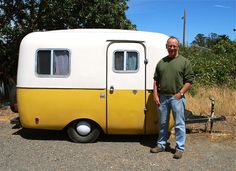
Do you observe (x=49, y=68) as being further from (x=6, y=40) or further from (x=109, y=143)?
(x=6, y=40)

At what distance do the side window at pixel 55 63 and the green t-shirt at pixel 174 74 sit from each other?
1.93 m

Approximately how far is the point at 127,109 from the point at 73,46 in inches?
64.1

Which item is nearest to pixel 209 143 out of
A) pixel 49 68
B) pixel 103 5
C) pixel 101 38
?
pixel 101 38

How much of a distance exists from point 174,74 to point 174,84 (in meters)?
0.18

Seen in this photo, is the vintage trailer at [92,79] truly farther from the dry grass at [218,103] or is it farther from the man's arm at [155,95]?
the dry grass at [218,103]

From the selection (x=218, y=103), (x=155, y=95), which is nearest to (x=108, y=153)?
(x=155, y=95)

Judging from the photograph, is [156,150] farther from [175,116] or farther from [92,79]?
[92,79]

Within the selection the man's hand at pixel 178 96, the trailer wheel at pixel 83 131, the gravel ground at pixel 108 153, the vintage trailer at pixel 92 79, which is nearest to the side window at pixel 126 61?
the vintage trailer at pixel 92 79

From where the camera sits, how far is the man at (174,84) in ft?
21.2

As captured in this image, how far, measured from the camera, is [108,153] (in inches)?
269

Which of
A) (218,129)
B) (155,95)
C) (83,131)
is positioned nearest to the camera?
(155,95)

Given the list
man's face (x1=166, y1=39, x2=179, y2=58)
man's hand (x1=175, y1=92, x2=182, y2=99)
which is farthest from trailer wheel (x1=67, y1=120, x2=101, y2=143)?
man's face (x1=166, y1=39, x2=179, y2=58)

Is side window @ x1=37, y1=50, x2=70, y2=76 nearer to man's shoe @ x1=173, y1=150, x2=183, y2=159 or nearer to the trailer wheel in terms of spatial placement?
the trailer wheel

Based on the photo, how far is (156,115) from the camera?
7238 mm
